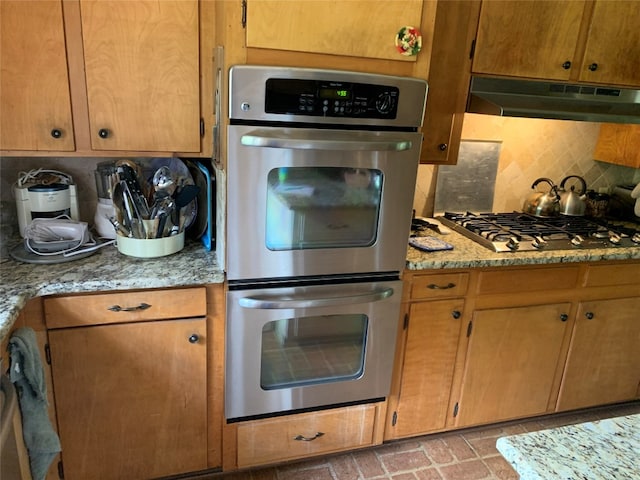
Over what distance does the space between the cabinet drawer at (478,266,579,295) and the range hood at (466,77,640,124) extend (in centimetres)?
64

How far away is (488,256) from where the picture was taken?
6.48 feet

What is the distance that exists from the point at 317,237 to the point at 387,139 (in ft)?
1.34

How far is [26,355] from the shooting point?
135 cm

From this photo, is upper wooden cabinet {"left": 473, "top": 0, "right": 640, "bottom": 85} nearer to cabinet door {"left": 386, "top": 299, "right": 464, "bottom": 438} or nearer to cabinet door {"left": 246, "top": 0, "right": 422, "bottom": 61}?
cabinet door {"left": 246, "top": 0, "right": 422, "bottom": 61}

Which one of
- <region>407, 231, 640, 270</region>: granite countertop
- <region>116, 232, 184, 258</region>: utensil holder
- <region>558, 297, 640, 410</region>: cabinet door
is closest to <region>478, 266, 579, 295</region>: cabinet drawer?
<region>407, 231, 640, 270</region>: granite countertop

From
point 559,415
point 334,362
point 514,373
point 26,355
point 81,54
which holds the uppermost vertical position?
point 81,54

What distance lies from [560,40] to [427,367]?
57.7 inches

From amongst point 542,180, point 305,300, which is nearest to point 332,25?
point 305,300

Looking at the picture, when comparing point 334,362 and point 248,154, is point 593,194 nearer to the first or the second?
point 334,362

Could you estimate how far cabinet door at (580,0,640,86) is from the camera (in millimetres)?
2025

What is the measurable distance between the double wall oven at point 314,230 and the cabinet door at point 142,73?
Result: 354 millimetres

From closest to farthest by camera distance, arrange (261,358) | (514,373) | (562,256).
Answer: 1. (261,358)
2. (562,256)
3. (514,373)

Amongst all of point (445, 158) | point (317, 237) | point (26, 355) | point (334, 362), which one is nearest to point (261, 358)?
point (334, 362)

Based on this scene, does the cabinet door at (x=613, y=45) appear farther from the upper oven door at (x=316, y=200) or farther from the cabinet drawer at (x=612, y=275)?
the upper oven door at (x=316, y=200)
